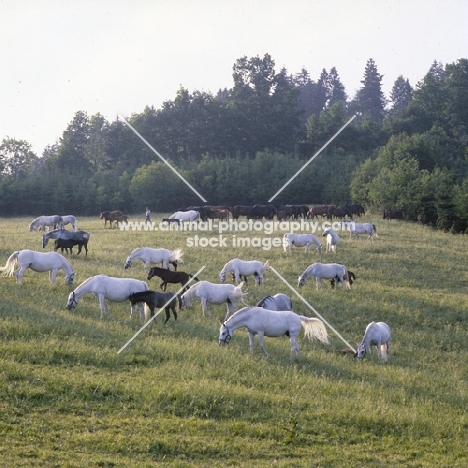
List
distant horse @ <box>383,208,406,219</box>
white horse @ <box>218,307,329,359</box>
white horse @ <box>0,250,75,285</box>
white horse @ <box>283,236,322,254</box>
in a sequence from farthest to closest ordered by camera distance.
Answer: distant horse @ <box>383,208,406,219</box>, white horse @ <box>283,236,322,254</box>, white horse @ <box>0,250,75,285</box>, white horse @ <box>218,307,329,359</box>

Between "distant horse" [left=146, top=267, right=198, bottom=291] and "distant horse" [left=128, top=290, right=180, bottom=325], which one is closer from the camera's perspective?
"distant horse" [left=128, top=290, right=180, bottom=325]

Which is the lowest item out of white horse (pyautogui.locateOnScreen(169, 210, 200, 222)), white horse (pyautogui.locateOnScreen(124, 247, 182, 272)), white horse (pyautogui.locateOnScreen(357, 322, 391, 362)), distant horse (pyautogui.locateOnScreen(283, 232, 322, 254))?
white horse (pyautogui.locateOnScreen(357, 322, 391, 362))

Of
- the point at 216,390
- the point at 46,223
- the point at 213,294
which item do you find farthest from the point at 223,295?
the point at 46,223

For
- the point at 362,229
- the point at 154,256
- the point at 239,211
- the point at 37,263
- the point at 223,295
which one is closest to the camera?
the point at 223,295

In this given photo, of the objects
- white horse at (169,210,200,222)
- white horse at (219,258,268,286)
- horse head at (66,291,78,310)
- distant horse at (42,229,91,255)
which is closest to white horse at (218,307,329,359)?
horse head at (66,291,78,310)

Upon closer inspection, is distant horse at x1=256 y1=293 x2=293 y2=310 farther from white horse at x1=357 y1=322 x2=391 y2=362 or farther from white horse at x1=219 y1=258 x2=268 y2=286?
white horse at x1=219 y1=258 x2=268 y2=286

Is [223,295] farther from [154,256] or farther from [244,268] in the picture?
[154,256]

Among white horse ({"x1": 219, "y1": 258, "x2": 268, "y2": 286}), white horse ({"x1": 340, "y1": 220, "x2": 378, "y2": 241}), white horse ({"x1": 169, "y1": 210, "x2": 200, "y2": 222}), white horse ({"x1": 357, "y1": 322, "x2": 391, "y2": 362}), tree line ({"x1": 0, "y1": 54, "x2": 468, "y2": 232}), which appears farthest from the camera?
tree line ({"x1": 0, "y1": 54, "x2": 468, "y2": 232})

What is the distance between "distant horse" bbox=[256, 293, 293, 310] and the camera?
17.5 meters

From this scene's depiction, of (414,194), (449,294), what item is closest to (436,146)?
(414,194)

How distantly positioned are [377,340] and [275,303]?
10.5ft

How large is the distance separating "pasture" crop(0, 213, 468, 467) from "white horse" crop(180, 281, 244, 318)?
0.49 metres

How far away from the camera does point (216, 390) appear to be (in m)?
11.0

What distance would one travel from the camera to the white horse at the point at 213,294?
18906mm
